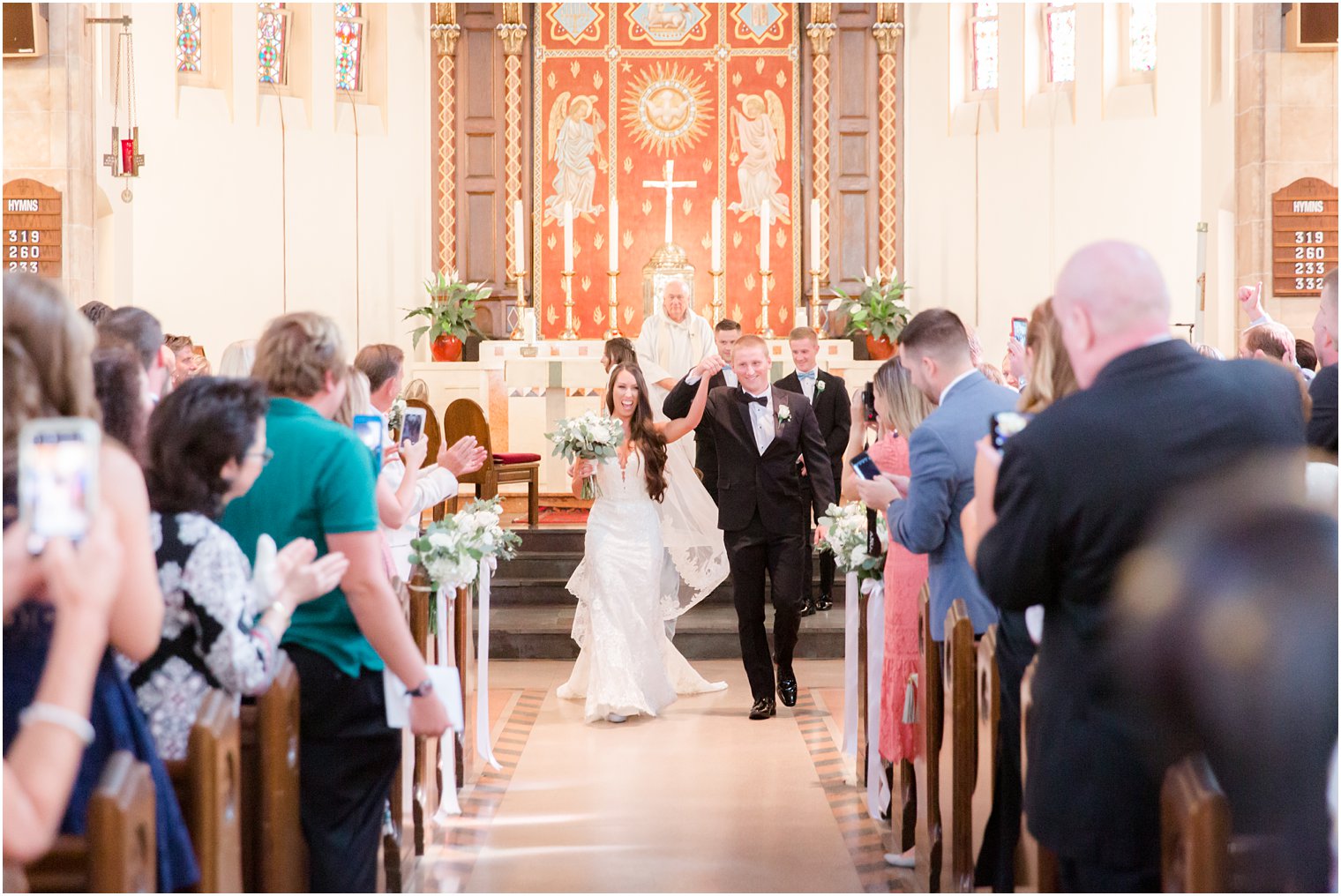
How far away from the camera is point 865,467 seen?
4340 millimetres

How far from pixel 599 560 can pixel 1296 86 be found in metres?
5.82

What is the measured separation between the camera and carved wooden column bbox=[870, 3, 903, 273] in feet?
45.5

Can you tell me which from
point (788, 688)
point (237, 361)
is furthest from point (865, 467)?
point (788, 688)

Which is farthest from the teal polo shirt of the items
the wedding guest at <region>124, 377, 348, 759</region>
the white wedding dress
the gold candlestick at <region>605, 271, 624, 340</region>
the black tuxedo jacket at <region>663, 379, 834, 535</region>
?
the gold candlestick at <region>605, 271, 624, 340</region>

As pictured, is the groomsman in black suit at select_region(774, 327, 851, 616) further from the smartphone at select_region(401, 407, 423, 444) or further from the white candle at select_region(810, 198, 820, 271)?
the white candle at select_region(810, 198, 820, 271)

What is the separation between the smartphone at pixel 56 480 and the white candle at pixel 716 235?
38.7 feet

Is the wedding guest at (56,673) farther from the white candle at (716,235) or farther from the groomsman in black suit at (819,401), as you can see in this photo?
the white candle at (716,235)

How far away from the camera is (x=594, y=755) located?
6320 mm

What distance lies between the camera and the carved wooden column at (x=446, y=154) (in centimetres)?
1406

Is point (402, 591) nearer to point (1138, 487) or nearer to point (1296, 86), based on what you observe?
point (1138, 487)

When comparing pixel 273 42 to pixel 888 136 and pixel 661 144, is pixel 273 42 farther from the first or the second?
pixel 888 136

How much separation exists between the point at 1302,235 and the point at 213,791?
28.7 feet

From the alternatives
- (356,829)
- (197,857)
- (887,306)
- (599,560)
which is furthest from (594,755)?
(887,306)

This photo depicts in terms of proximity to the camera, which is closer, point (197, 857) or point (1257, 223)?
point (197, 857)
